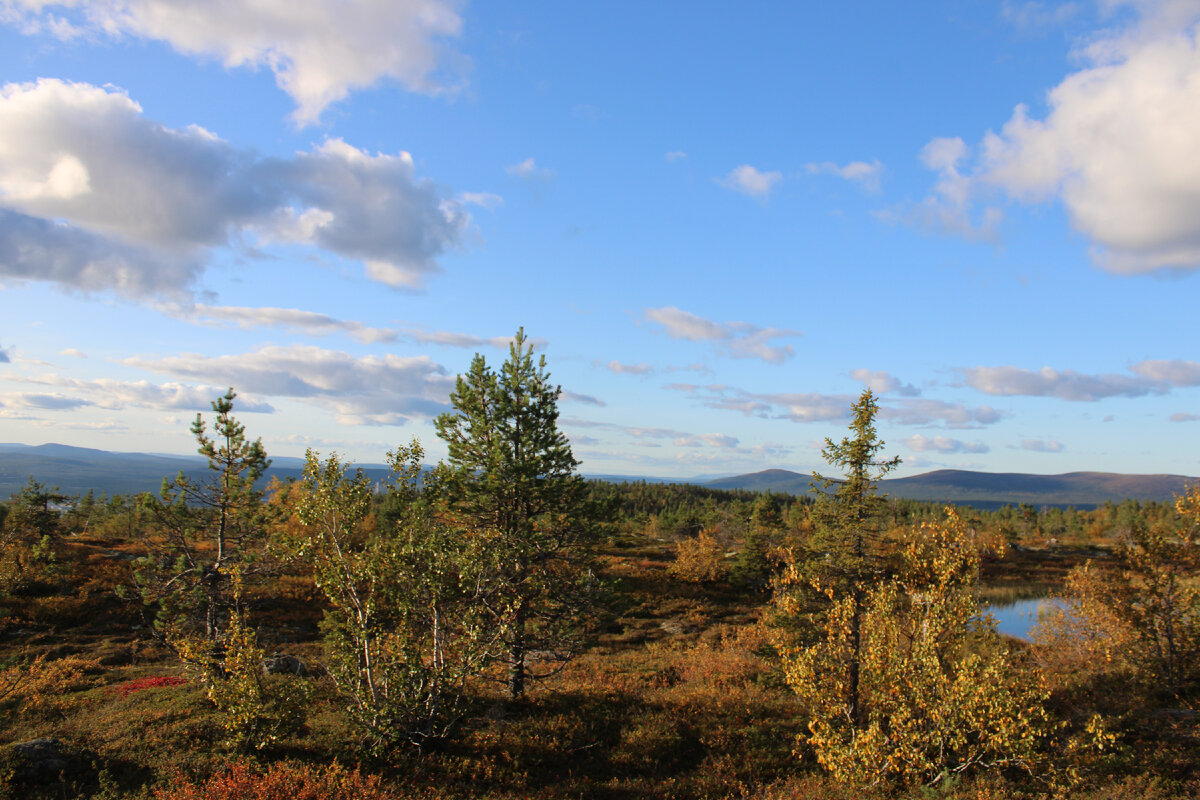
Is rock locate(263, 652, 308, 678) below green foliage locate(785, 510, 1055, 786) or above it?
below

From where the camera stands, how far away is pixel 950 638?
1558cm

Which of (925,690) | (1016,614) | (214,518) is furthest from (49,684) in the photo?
(1016,614)

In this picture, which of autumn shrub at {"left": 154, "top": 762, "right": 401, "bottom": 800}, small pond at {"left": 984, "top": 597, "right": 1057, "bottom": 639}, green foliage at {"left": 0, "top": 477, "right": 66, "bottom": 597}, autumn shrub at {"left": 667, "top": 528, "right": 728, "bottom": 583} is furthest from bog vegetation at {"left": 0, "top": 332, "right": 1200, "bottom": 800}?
small pond at {"left": 984, "top": 597, "right": 1057, "bottom": 639}

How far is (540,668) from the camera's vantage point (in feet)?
90.5

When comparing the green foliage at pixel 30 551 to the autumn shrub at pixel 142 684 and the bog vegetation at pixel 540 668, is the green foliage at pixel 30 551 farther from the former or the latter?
the autumn shrub at pixel 142 684

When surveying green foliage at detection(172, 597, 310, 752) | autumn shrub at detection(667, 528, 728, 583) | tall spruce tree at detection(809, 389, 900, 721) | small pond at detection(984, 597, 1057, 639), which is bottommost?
small pond at detection(984, 597, 1057, 639)

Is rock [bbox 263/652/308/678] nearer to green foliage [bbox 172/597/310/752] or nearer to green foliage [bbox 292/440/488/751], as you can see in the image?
green foliage [bbox 172/597/310/752]

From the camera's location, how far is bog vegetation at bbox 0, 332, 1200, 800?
13.9 m

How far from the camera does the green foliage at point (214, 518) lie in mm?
20594

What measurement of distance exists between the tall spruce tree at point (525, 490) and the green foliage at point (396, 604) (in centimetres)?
475

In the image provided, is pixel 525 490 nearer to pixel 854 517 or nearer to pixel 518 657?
pixel 518 657

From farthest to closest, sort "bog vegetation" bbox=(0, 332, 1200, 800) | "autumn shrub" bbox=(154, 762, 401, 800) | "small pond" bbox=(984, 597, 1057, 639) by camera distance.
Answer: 1. "small pond" bbox=(984, 597, 1057, 639)
2. "bog vegetation" bbox=(0, 332, 1200, 800)
3. "autumn shrub" bbox=(154, 762, 401, 800)

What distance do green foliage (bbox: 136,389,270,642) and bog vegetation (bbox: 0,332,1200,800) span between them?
130mm

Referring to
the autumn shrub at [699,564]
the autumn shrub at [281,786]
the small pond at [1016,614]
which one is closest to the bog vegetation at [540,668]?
the autumn shrub at [281,786]
